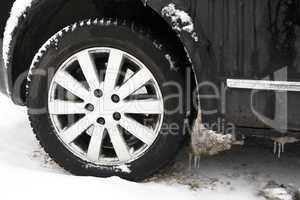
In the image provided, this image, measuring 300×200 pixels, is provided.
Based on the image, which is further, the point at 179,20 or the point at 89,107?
the point at 89,107

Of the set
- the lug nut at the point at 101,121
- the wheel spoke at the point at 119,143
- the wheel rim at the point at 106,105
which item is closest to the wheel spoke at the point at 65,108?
the wheel rim at the point at 106,105

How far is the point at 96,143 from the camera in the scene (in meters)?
2.89

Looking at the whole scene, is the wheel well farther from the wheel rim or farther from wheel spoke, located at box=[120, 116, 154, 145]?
wheel spoke, located at box=[120, 116, 154, 145]

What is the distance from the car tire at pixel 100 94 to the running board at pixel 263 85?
337mm

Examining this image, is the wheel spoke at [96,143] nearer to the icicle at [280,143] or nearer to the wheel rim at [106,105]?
the wheel rim at [106,105]

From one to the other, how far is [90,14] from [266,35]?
1.14m

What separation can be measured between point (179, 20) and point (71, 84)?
30.2 inches

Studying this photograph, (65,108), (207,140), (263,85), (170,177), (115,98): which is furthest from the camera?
(170,177)

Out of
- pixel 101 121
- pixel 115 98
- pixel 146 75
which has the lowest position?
pixel 101 121

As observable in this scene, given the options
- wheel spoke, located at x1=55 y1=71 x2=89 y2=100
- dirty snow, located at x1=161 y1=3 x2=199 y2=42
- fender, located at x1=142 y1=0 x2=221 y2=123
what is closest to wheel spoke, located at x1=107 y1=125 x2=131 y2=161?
wheel spoke, located at x1=55 y1=71 x2=89 y2=100

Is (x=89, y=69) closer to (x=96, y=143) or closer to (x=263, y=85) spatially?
(x=96, y=143)

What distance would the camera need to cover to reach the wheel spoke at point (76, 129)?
2884mm

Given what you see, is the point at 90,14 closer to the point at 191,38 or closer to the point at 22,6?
the point at 22,6

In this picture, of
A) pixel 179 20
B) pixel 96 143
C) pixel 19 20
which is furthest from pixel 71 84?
pixel 179 20
